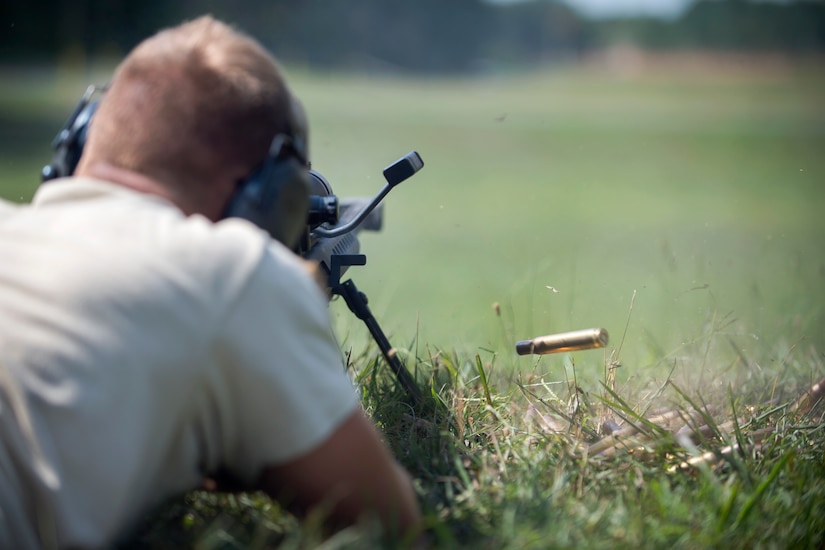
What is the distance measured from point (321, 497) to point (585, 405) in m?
1.17

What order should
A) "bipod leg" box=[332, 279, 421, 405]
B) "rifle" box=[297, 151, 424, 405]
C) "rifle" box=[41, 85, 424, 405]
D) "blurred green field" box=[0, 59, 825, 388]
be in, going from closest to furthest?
"rifle" box=[41, 85, 424, 405]
"rifle" box=[297, 151, 424, 405]
"bipod leg" box=[332, 279, 421, 405]
"blurred green field" box=[0, 59, 825, 388]

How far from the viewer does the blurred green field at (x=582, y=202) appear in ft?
11.6

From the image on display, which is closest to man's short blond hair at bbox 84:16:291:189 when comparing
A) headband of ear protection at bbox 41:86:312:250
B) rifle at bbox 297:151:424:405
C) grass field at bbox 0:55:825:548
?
headband of ear protection at bbox 41:86:312:250

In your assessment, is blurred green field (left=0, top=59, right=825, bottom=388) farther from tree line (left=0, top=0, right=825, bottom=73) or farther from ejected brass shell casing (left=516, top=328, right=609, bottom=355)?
tree line (left=0, top=0, right=825, bottom=73)

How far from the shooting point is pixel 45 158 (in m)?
16.4

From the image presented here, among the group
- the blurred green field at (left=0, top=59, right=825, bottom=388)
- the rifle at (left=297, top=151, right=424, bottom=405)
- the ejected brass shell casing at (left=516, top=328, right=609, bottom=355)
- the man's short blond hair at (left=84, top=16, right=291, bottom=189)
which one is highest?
the man's short blond hair at (left=84, top=16, right=291, bottom=189)

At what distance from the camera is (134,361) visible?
125 cm

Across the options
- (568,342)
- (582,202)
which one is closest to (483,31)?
(582,202)

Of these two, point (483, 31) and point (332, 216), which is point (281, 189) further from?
point (483, 31)

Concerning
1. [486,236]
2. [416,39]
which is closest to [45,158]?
[486,236]

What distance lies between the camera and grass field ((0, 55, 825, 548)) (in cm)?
186

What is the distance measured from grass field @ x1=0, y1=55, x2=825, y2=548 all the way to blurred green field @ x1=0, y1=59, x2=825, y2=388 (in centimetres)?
5

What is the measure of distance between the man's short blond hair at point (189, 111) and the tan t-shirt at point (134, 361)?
0.45 ft

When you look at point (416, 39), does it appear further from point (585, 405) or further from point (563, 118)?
point (585, 405)
